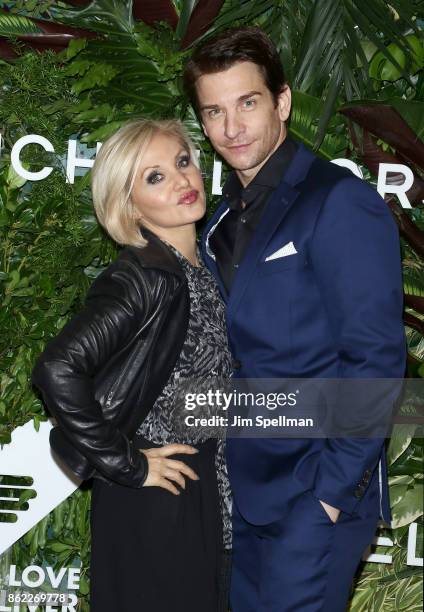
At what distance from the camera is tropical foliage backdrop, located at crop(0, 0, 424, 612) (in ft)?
10.8

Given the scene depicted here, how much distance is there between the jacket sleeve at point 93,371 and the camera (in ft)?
7.68

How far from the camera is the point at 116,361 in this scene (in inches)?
96.2

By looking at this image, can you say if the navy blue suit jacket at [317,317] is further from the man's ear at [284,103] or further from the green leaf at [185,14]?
the green leaf at [185,14]

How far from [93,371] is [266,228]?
0.59 meters

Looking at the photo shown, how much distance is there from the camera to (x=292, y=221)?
241cm

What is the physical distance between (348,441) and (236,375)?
0.37 metres

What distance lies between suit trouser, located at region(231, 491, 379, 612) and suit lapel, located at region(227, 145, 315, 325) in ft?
1.83

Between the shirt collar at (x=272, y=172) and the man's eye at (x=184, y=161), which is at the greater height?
the man's eye at (x=184, y=161)

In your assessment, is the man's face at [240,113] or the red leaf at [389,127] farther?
the red leaf at [389,127]

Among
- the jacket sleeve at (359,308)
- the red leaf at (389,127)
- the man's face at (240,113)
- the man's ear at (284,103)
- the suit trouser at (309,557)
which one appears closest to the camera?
the jacket sleeve at (359,308)

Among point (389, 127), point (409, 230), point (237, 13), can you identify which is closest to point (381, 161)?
point (389, 127)

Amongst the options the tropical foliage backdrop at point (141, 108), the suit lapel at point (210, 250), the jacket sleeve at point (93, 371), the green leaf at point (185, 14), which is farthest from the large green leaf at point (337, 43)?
the jacket sleeve at point (93, 371)

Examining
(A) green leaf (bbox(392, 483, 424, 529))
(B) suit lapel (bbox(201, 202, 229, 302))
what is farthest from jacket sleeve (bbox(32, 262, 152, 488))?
(A) green leaf (bbox(392, 483, 424, 529))

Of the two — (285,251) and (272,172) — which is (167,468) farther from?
(272,172)
